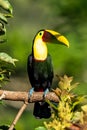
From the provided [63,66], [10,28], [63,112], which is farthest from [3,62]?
[10,28]

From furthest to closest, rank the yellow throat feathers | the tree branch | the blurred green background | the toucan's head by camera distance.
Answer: the yellow throat feathers, the blurred green background, the toucan's head, the tree branch

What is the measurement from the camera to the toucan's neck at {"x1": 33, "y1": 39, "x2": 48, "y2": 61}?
2.61m

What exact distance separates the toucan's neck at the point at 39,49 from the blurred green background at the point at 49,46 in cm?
13

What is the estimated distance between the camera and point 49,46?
161 inches

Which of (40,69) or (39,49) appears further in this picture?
(40,69)

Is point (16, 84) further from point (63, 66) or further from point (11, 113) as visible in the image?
point (63, 66)

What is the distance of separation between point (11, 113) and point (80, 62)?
7.03 feet

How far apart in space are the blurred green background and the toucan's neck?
0.13 metres

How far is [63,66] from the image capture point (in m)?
4.06

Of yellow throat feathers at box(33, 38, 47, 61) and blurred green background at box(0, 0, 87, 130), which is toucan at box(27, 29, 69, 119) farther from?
blurred green background at box(0, 0, 87, 130)

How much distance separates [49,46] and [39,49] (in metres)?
1.45

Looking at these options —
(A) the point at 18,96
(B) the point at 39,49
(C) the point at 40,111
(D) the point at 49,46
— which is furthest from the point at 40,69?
(A) the point at 18,96

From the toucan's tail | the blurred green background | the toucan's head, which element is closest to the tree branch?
the blurred green background

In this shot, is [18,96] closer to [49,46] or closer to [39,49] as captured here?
[39,49]
